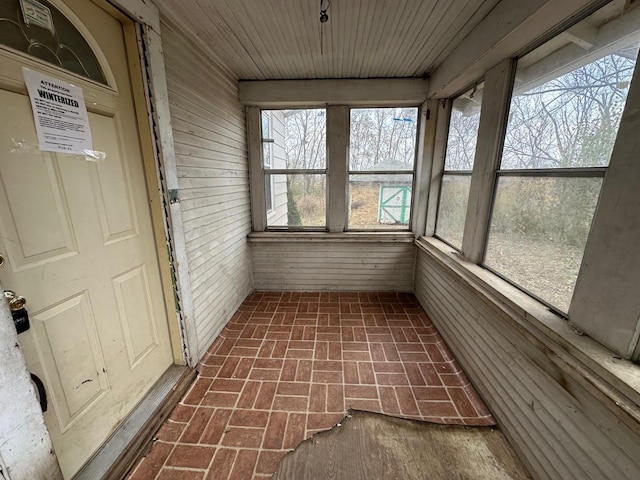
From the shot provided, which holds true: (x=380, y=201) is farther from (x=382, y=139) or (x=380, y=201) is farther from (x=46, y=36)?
(x=46, y=36)

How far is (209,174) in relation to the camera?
2275 mm

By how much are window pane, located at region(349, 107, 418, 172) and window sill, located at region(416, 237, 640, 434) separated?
190 centimetres

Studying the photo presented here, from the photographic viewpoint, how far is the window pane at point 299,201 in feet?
10.7

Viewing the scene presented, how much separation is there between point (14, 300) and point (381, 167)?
3.19m

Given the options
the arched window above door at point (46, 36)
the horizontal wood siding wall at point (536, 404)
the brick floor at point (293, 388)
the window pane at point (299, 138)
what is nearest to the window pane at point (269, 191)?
the window pane at point (299, 138)

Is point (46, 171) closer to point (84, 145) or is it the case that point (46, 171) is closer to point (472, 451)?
point (84, 145)

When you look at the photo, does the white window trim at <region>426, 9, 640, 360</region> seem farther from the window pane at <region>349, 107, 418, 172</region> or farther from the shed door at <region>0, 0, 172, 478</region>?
the shed door at <region>0, 0, 172, 478</region>

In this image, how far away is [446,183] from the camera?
9.11 ft

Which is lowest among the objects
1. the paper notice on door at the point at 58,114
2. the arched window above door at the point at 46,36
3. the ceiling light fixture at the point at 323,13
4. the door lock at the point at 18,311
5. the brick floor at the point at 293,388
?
the brick floor at the point at 293,388

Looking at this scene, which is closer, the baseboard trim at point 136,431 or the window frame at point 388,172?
the baseboard trim at point 136,431

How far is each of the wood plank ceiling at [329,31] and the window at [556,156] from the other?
0.66 m

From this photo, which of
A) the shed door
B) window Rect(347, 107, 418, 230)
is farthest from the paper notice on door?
window Rect(347, 107, 418, 230)

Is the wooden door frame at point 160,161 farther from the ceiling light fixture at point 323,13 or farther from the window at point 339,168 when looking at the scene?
the window at point 339,168

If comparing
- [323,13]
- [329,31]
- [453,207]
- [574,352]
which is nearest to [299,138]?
[329,31]
